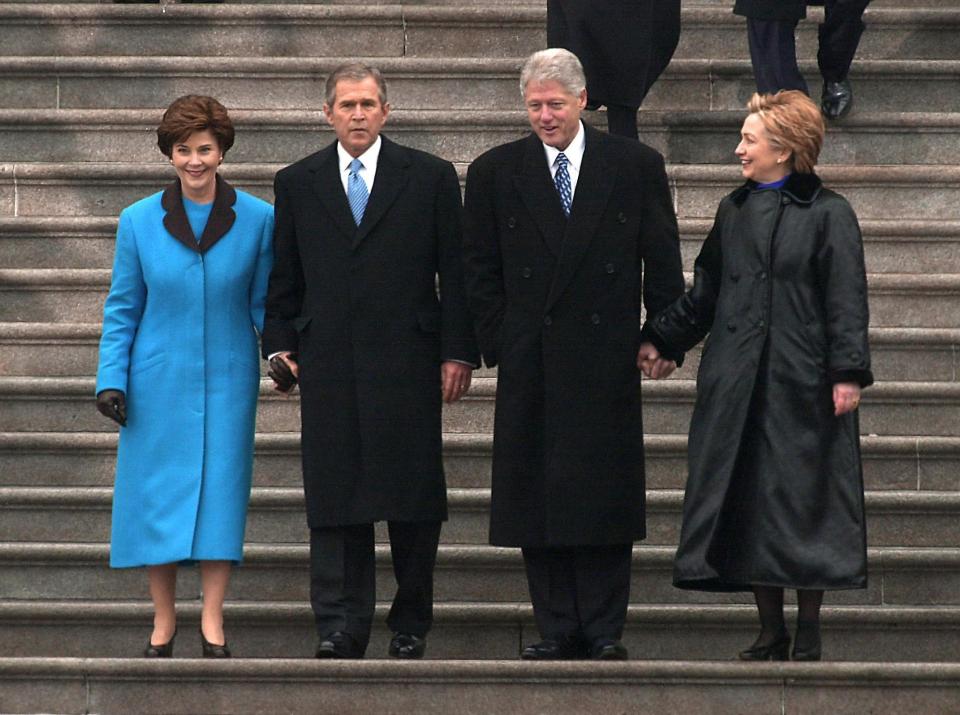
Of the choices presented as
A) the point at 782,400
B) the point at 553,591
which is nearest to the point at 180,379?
the point at 553,591

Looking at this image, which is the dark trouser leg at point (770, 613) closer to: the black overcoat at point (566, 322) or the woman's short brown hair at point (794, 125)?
the black overcoat at point (566, 322)

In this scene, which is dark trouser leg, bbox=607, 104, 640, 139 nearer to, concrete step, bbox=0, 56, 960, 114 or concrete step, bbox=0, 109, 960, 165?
concrete step, bbox=0, 109, 960, 165

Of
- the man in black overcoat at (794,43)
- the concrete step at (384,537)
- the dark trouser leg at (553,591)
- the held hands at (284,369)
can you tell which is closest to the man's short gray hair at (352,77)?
the held hands at (284,369)

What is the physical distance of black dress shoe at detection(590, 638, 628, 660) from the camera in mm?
7531

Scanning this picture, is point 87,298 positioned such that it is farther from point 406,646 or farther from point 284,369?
point 406,646

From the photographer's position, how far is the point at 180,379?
7789 millimetres

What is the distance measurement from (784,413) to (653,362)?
513mm

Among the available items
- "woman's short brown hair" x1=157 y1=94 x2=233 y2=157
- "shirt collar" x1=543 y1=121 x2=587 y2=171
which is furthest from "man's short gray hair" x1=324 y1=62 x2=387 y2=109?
"shirt collar" x1=543 y1=121 x2=587 y2=171

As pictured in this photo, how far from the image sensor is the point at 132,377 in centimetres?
782

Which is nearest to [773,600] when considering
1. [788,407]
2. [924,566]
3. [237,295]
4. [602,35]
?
[788,407]

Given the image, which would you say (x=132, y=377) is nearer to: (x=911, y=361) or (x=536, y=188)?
(x=536, y=188)

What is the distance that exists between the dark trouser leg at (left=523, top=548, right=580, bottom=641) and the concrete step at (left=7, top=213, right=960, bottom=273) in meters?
2.30

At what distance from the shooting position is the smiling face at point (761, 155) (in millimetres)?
7605

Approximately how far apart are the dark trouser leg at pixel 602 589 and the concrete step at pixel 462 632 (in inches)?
29.3
